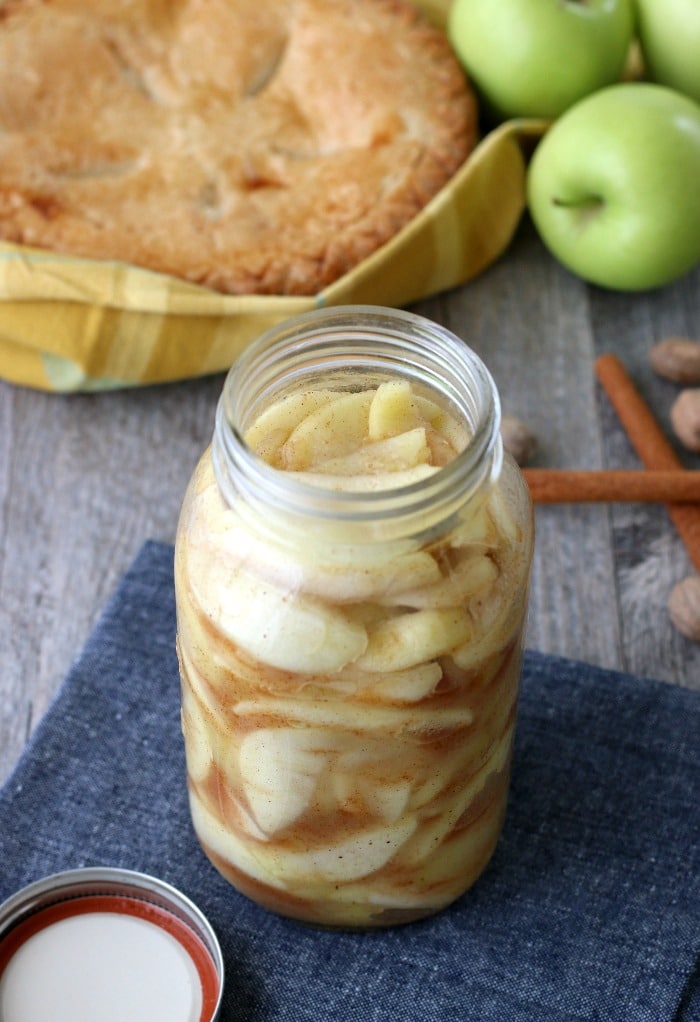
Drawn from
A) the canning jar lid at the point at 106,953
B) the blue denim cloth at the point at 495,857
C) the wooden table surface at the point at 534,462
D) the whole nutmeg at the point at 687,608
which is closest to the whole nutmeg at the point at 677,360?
the wooden table surface at the point at 534,462

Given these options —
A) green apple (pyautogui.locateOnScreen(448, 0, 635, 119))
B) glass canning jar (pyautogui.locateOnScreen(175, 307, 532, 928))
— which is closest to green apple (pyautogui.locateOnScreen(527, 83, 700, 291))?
green apple (pyautogui.locateOnScreen(448, 0, 635, 119))

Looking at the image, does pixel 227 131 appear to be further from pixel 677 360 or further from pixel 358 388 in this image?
pixel 358 388

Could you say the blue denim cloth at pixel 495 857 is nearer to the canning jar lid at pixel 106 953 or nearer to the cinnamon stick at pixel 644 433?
the canning jar lid at pixel 106 953

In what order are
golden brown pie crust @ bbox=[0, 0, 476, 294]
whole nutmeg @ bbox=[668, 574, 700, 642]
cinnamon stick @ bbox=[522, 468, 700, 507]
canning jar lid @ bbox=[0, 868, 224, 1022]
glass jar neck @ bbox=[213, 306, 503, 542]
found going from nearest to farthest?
glass jar neck @ bbox=[213, 306, 503, 542] < canning jar lid @ bbox=[0, 868, 224, 1022] < whole nutmeg @ bbox=[668, 574, 700, 642] < cinnamon stick @ bbox=[522, 468, 700, 507] < golden brown pie crust @ bbox=[0, 0, 476, 294]

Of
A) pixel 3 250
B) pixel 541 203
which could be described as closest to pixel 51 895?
pixel 3 250

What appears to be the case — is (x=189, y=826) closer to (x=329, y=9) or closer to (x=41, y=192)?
(x=41, y=192)

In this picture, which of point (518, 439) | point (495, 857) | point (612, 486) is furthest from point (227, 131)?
point (495, 857)

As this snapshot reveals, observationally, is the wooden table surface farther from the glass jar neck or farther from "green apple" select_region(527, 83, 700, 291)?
the glass jar neck
